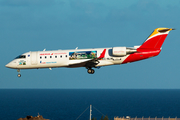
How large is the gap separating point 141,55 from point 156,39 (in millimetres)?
4280

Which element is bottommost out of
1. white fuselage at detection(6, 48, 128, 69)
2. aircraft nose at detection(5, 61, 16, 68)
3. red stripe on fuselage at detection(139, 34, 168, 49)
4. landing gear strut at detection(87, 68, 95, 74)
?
landing gear strut at detection(87, 68, 95, 74)

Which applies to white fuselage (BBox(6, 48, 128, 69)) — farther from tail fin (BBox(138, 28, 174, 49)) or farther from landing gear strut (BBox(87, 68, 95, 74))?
tail fin (BBox(138, 28, 174, 49))

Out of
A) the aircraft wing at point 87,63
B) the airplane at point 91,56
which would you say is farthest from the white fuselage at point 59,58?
the aircraft wing at point 87,63

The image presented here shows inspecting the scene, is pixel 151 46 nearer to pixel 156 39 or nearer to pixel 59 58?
pixel 156 39

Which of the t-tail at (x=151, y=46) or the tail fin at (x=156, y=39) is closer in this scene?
the t-tail at (x=151, y=46)

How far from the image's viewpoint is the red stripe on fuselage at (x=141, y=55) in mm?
49219

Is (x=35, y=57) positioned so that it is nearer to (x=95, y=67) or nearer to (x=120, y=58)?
(x=95, y=67)

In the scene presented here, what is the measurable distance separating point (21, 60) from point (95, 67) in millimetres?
13485

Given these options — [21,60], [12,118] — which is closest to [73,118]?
[12,118]

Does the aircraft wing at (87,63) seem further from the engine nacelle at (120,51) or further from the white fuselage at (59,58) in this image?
the engine nacelle at (120,51)

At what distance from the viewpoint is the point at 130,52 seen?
48.7 m

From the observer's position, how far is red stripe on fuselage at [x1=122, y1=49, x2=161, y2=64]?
4922cm

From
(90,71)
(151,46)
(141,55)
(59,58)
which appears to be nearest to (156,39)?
(151,46)

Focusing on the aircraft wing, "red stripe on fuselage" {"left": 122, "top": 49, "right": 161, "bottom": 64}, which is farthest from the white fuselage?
"red stripe on fuselage" {"left": 122, "top": 49, "right": 161, "bottom": 64}
